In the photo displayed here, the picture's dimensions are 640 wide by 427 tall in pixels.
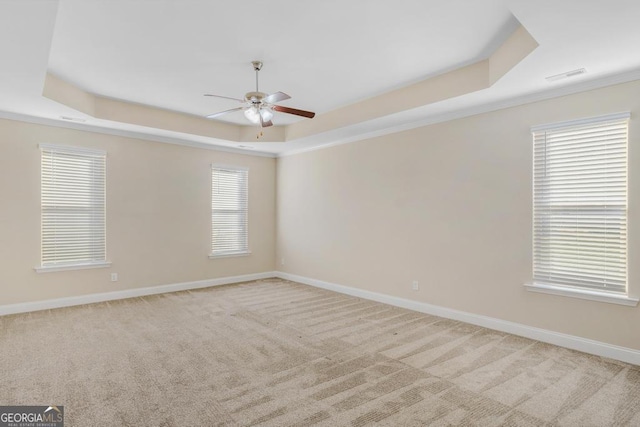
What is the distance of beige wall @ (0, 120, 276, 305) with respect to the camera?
4.69 metres

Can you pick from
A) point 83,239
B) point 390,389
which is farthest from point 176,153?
point 390,389

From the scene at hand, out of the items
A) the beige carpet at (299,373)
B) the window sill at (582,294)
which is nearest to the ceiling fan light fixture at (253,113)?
the beige carpet at (299,373)

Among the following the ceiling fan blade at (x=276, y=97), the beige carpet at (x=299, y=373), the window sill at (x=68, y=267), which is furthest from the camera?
the window sill at (x=68, y=267)

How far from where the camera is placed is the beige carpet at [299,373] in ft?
7.93

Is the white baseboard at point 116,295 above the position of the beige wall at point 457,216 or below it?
below

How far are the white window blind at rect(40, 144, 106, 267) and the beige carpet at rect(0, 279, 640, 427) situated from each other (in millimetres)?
891

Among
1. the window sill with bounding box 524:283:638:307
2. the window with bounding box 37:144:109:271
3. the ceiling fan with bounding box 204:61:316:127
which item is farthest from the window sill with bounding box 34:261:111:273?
the window sill with bounding box 524:283:638:307

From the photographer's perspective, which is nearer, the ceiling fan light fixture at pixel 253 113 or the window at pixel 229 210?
the ceiling fan light fixture at pixel 253 113

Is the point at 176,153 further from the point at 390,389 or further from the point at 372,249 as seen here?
the point at 390,389

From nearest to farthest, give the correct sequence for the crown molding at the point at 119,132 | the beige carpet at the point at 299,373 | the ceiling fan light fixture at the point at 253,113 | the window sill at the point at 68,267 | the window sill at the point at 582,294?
the beige carpet at the point at 299,373, the window sill at the point at 582,294, the ceiling fan light fixture at the point at 253,113, the crown molding at the point at 119,132, the window sill at the point at 68,267

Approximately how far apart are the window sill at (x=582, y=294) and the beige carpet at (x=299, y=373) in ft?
1.82

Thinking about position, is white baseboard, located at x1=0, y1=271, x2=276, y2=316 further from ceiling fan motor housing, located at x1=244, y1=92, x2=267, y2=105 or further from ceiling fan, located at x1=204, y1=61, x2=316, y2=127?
ceiling fan motor housing, located at x1=244, y1=92, x2=267, y2=105

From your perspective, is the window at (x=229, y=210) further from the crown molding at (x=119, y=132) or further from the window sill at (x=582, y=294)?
the window sill at (x=582, y=294)

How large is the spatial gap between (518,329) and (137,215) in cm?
560
